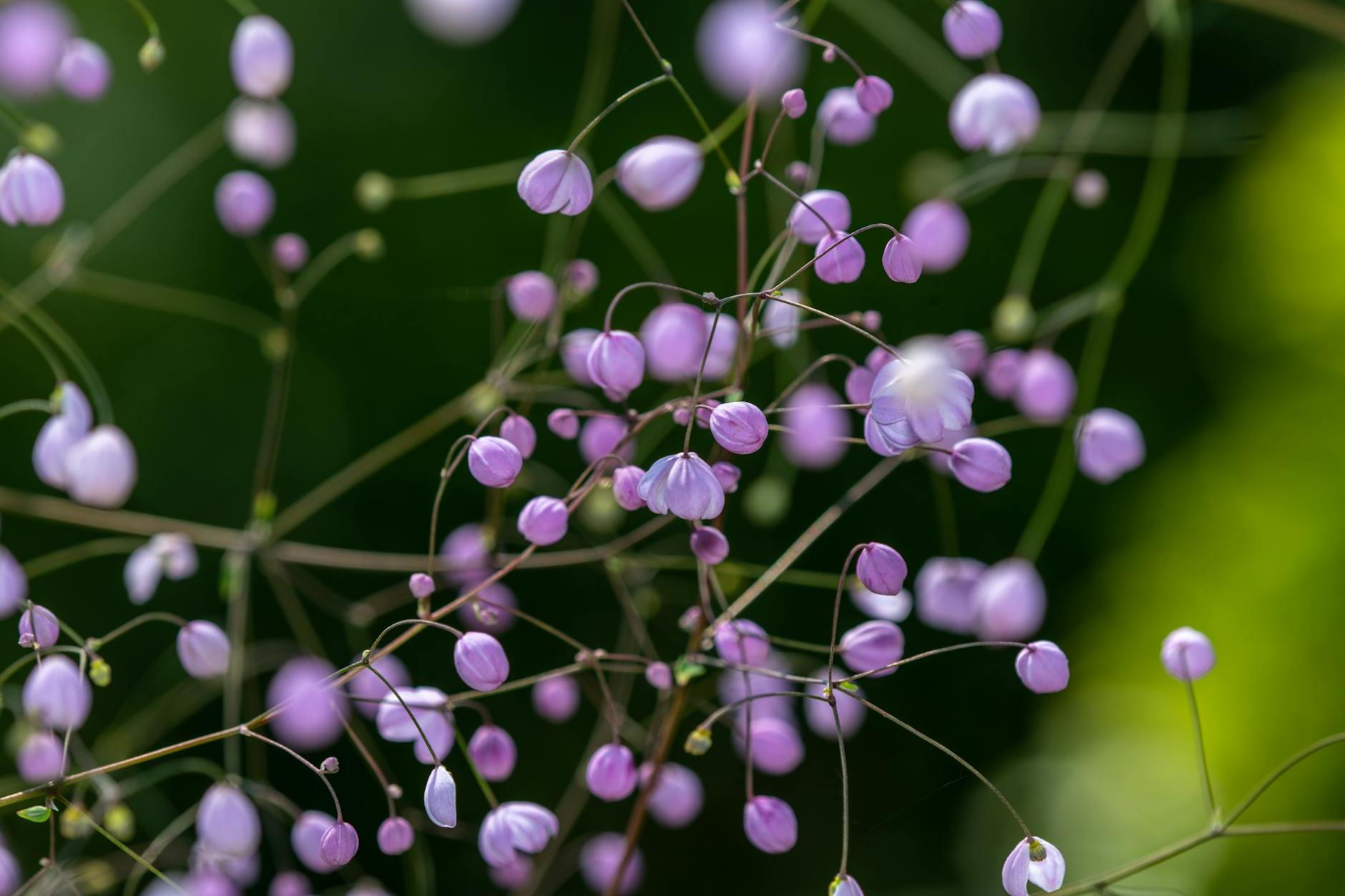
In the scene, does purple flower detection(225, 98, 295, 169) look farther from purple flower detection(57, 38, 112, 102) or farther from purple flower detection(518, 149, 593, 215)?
purple flower detection(518, 149, 593, 215)

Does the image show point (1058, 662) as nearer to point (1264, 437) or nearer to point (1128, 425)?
point (1128, 425)

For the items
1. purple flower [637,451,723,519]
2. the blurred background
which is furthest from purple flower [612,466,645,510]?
the blurred background

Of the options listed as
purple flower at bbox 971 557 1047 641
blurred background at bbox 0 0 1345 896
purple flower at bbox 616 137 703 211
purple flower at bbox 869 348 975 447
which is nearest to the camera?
purple flower at bbox 869 348 975 447

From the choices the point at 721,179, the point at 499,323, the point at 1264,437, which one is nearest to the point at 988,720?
the point at 1264,437

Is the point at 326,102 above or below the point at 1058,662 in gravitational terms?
above

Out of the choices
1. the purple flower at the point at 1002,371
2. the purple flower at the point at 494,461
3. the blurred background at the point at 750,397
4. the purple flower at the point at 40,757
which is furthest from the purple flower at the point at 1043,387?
the blurred background at the point at 750,397

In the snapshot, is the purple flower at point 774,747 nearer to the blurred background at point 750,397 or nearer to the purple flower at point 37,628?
the purple flower at point 37,628

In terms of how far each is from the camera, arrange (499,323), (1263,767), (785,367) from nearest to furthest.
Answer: (499,323) → (785,367) → (1263,767)
